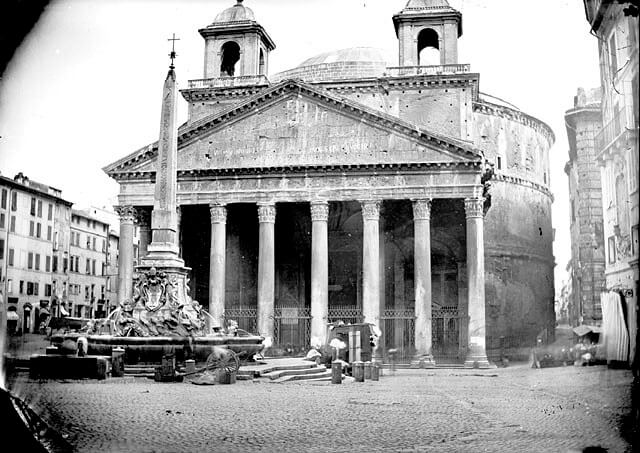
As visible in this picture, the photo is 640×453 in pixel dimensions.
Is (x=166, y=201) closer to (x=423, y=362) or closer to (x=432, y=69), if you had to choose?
(x=423, y=362)

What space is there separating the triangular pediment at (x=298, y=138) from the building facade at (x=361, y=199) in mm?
48

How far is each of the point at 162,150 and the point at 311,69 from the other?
27812 mm

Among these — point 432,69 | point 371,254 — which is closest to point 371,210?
point 371,254

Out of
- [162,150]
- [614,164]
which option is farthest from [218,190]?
[614,164]

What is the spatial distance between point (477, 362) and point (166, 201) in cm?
1526

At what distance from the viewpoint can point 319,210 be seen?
88.6 ft

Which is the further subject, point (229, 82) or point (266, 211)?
point (229, 82)

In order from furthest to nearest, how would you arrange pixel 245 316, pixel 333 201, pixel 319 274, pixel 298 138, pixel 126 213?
pixel 245 316 < pixel 126 213 < pixel 333 201 < pixel 298 138 < pixel 319 274

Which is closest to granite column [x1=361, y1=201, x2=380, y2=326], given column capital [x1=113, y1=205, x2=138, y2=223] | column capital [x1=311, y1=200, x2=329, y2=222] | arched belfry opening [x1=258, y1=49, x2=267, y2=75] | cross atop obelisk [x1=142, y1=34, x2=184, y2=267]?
column capital [x1=311, y1=200, x2=329, y2=222]

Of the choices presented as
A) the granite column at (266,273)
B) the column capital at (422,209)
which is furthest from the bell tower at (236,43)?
the column capital at (422,209)

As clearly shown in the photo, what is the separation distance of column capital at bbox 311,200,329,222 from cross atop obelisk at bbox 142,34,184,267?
1328cm

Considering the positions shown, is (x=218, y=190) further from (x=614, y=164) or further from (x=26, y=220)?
(x=614, y=164)

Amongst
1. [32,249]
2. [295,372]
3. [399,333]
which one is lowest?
[295,372]

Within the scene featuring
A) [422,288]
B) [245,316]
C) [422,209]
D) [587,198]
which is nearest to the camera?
[587,198]
